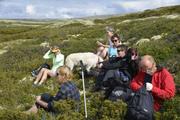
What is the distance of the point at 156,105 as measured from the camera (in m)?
9.77

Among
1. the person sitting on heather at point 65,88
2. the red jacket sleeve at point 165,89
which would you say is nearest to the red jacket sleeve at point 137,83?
the red jacket sleeve at point 165,89

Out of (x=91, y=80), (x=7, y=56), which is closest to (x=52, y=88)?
(x=91, y=80)

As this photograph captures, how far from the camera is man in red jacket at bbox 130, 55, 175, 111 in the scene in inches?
374

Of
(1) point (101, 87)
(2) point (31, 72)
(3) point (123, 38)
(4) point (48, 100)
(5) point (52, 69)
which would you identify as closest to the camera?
(4) point (48, 100)

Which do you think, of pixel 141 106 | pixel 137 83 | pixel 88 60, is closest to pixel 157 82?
pixel 137 83

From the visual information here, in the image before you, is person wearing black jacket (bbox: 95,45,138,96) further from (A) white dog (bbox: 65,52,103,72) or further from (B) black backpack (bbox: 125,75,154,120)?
(A) white dog (bbox: 65,52,103,72)

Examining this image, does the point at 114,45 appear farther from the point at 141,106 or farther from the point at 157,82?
the point at 141,106

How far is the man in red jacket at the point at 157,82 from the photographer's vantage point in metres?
9.50

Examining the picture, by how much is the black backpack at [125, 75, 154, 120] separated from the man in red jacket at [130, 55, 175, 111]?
25 centimetres

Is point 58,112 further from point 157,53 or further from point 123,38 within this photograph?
point 123,38

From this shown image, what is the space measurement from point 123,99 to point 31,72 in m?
8.83

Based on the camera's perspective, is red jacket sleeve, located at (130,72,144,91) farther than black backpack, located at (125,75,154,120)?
Yes

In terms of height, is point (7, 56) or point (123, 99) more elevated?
point (123, 99)

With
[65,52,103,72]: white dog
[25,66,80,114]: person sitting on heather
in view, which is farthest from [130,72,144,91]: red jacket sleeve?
[65,52,103,72]: white dog
